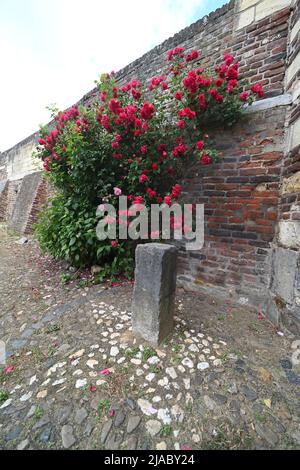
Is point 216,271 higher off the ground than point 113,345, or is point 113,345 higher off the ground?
point 216,271

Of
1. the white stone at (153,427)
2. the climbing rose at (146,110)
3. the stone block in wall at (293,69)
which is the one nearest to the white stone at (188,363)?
the white stone at (153,427)

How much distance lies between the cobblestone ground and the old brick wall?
512 millimetres

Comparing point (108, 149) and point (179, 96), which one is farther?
point (108, 149)

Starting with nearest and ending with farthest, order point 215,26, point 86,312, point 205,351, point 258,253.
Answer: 1. point 205,351
2. point 86,312
3. point 258,253
4. point 215,26

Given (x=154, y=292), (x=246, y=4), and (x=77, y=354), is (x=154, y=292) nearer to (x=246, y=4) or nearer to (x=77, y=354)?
(x=77, y=354)

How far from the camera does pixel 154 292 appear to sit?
168 cm

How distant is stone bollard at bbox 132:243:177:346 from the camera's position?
166cm

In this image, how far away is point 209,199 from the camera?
2.71 metres

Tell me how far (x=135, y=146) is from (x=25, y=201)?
641 centimetres

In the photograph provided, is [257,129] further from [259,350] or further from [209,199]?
[259,350]
